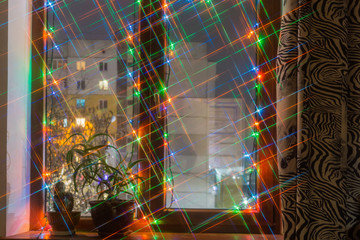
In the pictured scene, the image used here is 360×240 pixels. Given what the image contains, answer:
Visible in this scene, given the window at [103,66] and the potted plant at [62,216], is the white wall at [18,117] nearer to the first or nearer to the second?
the potted plant at [62,216]

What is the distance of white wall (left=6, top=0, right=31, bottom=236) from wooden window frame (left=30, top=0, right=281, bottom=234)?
35 millimetres

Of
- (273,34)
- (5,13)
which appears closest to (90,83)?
(5,13)

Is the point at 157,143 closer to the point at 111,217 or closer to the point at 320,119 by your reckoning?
the point at 111,217

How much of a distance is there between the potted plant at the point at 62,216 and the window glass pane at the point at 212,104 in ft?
1.49

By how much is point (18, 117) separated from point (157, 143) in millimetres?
649

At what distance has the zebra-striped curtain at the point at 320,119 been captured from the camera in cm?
140

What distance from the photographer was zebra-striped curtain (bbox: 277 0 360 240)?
1.40 meters

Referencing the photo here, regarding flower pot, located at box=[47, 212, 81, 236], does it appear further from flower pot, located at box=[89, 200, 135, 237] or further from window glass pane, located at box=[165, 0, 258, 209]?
window glass pane, located at box=[165, 0, 258, 209]

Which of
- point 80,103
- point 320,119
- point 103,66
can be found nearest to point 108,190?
point 80,103

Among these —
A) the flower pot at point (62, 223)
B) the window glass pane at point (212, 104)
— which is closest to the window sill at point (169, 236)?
the flower pot at point (62, 223)

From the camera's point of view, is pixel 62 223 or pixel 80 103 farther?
pixel 80 103

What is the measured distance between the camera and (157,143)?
1875 millimetres

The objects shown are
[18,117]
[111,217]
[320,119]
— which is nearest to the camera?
[320,119]

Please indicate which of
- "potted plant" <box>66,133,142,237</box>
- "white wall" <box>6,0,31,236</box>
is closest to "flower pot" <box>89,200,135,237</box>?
"potted plant" <box>66,133,142,237</box>
